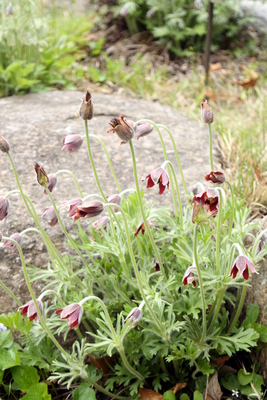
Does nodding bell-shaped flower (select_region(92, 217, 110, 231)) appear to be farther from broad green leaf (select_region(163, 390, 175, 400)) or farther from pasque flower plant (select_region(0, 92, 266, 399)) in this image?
broad green leaf (select_region(163, 390, 175, 400))

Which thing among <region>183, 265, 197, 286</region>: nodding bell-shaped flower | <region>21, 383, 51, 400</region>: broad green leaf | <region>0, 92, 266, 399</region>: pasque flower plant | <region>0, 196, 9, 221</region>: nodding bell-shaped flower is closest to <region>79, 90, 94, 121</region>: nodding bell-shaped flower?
<region>0, 92, 266, 399</region>: pasque flower plant

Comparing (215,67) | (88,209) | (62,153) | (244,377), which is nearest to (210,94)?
(215,67)

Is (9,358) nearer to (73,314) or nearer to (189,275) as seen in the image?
(73,314)

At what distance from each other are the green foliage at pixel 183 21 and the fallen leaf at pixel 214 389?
4187 mm

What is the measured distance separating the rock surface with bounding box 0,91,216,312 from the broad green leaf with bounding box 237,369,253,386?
912 mm

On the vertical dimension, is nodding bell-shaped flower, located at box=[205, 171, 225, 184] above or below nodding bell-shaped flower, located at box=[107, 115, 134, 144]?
below

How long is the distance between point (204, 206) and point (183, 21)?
15.0 feet

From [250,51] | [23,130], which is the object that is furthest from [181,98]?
[23,130]

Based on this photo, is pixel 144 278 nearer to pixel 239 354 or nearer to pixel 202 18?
pixel 239 354

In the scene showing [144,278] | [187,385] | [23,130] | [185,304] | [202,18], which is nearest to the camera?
[144,278]

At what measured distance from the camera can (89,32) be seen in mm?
5660

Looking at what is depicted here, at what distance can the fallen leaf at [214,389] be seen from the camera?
1672mm

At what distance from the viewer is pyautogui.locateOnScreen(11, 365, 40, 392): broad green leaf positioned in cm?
172

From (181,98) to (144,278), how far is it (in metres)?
3.07
